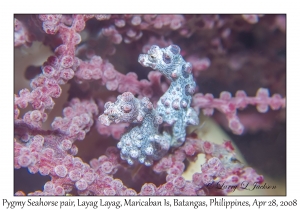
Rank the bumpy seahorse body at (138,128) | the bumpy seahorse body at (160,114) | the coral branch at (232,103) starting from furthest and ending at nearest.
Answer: the coral branch at (232,103) < the bumpy seahorse body at (160,114) < the bumpy seahorse body at (138,128)

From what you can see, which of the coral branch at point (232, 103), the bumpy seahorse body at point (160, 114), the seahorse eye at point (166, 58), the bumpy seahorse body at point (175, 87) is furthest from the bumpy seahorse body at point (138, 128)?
the coral branch at point (232, 103)

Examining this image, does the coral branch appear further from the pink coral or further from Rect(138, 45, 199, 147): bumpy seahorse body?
Rect(138, 45, 199, 147): bumpy seahorse body

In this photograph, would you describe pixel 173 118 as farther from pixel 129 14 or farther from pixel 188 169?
pixel 129 14

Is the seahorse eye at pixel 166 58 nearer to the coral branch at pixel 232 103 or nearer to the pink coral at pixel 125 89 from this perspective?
the pink coral at pixel 125 89


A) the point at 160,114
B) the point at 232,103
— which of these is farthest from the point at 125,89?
the point at 232,103

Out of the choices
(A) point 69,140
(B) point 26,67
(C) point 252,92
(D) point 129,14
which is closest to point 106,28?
(D) point 129,14

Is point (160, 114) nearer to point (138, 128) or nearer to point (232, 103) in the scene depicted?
point (138, 128)
